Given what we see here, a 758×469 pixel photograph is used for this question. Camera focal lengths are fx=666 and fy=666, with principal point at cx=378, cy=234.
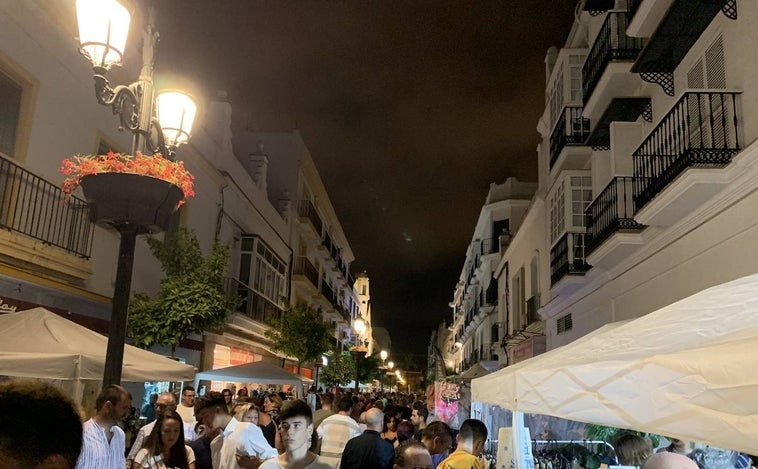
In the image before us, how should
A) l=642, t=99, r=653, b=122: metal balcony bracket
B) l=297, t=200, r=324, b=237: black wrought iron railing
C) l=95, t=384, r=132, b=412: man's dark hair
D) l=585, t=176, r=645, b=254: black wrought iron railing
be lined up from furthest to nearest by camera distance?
l=297, t=200, r=324, b=237: black wrought iron railing, l=642, t=99, r=653, b=122: metal balcony bracket, l=585, t=176, r=645, b=254: black wrought iron railing, l=95, t=384, r=132, b=412: man's dark hair

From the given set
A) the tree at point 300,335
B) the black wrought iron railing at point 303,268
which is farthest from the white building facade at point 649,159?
the black wrought iron railing at point 303,268

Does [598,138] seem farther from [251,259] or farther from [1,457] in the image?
[1,457]

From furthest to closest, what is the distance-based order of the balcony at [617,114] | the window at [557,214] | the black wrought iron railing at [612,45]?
1. the window at [557,214]
2. the balcony at [617,114]
3. the black wrought iron railing at [612,45]

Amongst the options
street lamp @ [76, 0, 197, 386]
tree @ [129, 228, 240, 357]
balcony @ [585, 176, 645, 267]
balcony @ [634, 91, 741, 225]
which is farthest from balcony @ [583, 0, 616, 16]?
street lamp @ [76, 0, 197, 386]

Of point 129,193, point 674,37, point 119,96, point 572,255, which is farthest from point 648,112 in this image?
point 129,193

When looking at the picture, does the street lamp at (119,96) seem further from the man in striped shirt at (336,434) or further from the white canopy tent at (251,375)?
the white canopy tent at (251,375)

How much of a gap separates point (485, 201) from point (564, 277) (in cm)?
2531

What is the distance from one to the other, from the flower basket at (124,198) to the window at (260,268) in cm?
1635

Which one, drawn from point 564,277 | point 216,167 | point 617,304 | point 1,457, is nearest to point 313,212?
point 216,167

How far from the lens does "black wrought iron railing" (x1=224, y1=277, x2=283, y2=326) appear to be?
20.1 m

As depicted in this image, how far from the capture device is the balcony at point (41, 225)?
9.50 metres

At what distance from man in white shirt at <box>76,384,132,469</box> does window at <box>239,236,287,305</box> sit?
56.0 ft

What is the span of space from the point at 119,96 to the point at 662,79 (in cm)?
922

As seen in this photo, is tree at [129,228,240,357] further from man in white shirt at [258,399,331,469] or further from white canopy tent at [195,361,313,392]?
man in white shirt at [258,399,331,469]
